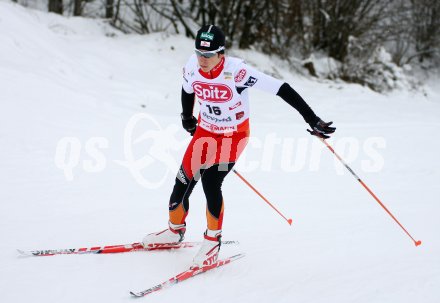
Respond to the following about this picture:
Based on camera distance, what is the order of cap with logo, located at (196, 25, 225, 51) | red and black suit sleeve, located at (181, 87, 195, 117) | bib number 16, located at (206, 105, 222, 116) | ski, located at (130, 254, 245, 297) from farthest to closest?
red and black suit sleeve, located at (181, 87, 195, 117) < bib number 16, located at (206, 105, 222, 116) < cap with logo, located at (196, 25, 225, 51) < ski, located at (130, 254, 245, 297)

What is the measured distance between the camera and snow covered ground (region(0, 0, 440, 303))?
3.23 meters

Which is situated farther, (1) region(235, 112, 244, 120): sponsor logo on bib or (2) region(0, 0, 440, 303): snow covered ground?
(1) region(235, 112, 244, 120): sponsor logo on bib

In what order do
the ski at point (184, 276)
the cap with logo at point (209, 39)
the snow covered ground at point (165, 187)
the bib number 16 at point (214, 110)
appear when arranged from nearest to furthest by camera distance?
the ski at point (184, 276)
the cap with logo at point (209, 39)
the snow covered ground at point (165, 187)
the bib number 16 at point (214, 110)

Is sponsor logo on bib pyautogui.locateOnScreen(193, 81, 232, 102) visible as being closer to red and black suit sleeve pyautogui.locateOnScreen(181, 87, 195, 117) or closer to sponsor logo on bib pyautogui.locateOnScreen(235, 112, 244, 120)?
sponsor logo on bib pyautogui.locateOnScreen(235, 112, 244, 120)

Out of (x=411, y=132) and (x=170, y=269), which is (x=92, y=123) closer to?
A: (x=170, y=269)

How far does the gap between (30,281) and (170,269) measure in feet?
3.17

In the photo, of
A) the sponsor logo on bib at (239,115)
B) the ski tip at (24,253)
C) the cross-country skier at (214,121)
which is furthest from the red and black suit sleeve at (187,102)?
the ski tip at (24,253)

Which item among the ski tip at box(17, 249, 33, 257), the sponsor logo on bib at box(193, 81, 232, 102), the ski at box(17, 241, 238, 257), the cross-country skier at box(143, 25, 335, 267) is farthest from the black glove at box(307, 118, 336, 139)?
the ski tip at box(17, 249, 33, 257)

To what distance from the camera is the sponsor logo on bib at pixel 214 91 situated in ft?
10.8

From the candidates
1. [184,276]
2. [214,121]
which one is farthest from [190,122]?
[184,276]

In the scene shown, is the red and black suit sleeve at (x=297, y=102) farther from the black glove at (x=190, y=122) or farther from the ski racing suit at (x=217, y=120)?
the black glove at (x=190, y=122)

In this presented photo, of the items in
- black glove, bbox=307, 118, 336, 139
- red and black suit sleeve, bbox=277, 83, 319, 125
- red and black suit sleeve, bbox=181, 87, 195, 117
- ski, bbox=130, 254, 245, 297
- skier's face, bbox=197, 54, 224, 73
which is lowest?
ski, bbox=130, 254, 245, 297

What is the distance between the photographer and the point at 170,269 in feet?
11.4

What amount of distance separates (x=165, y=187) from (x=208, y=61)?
271cm
